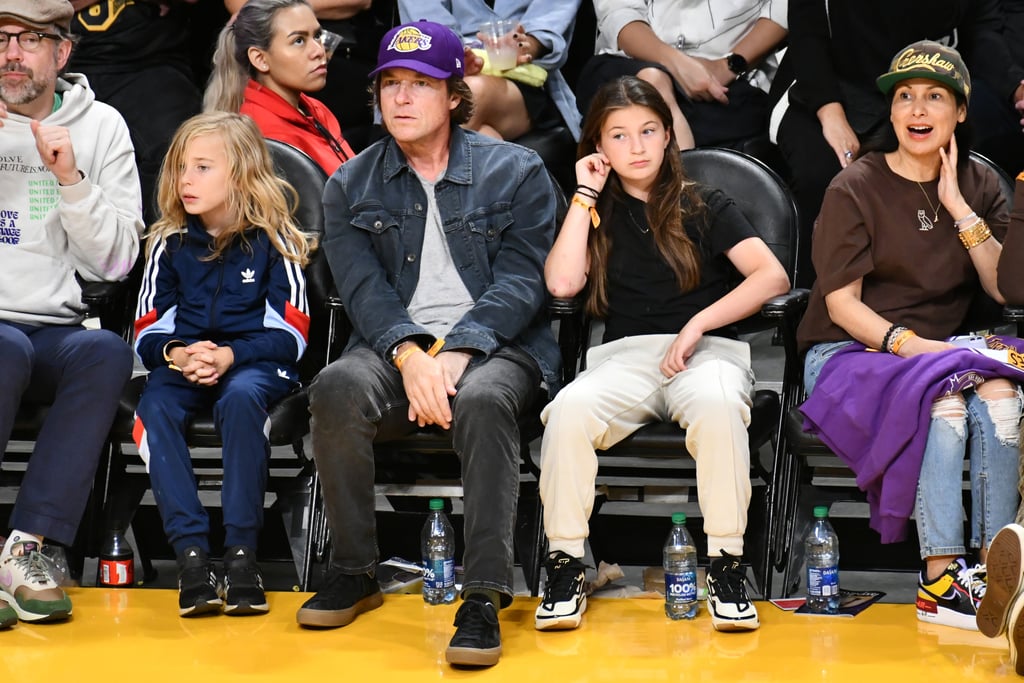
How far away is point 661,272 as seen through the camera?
398 centimetres

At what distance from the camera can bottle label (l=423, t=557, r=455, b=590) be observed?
3781 millimetres

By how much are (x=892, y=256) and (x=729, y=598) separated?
3.42 ft

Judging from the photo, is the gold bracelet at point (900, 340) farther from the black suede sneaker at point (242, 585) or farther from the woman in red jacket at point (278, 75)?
the woman in red jacket at point (278, 75)

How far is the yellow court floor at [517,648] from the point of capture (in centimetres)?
323

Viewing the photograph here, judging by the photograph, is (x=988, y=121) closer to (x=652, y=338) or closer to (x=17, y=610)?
(x=652, y=338)

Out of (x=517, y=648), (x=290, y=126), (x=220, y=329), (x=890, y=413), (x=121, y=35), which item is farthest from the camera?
(x=121, y=35)

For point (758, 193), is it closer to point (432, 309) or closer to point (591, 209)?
point (591, 209)

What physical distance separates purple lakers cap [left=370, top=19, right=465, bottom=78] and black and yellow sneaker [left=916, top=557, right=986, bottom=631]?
72.1 inches

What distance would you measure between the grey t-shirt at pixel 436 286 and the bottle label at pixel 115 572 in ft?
3.43

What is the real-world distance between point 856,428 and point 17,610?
2.14 meters

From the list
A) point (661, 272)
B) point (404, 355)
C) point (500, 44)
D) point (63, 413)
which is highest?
point (500, 44)

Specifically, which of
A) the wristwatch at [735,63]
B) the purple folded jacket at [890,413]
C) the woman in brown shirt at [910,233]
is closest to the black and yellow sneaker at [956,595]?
the purple folded jacket at [890,413]

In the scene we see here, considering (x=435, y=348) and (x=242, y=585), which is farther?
(x=435, y=348)

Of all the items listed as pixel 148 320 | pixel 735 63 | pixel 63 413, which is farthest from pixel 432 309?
pixel 735 63
